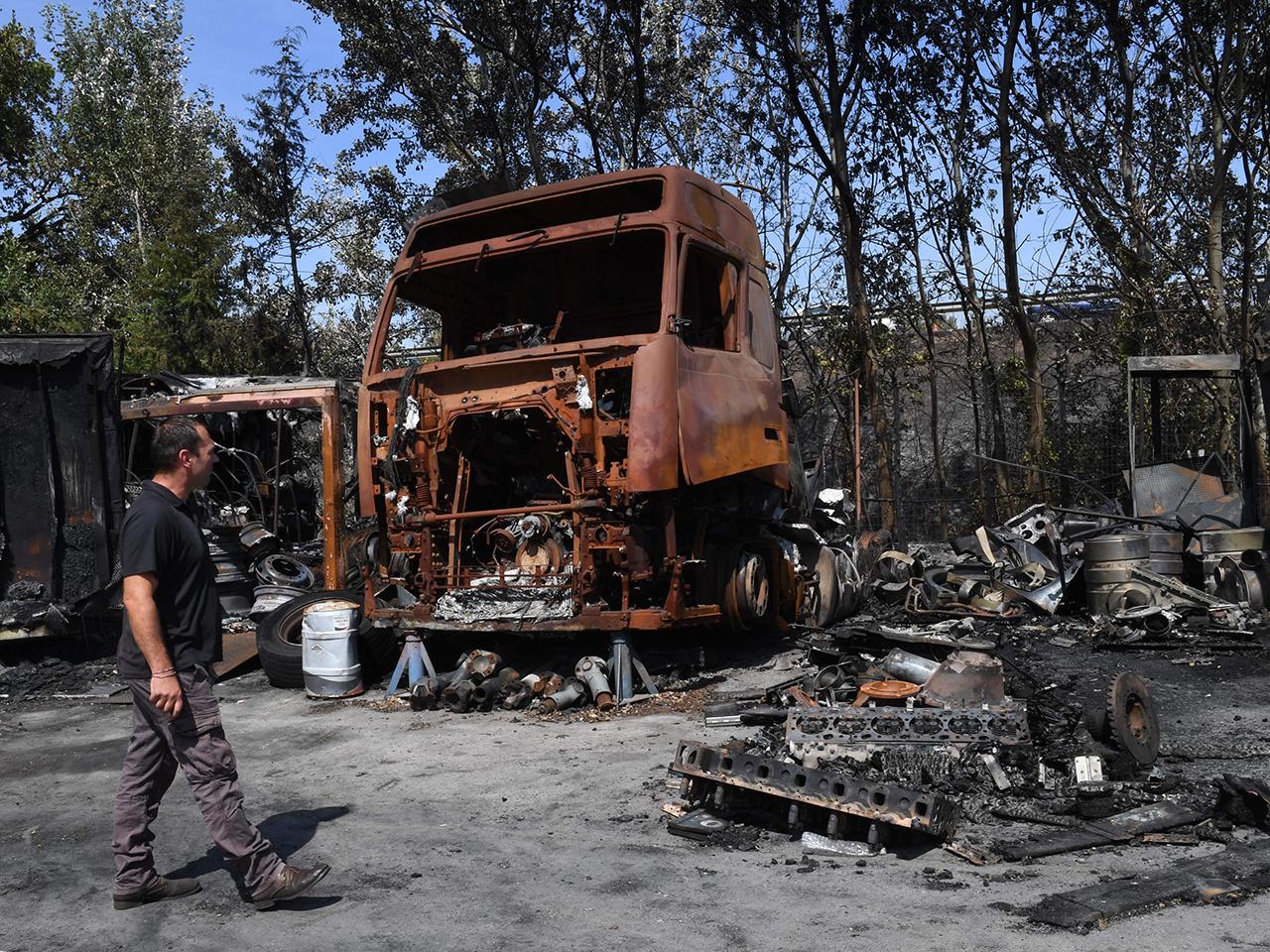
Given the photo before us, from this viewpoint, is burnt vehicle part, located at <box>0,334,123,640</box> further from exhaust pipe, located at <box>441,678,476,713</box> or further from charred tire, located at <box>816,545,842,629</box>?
charred tire, located at <box>816,545,842,629</box>

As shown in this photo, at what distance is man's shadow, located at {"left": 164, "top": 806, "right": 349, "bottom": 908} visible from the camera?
147 inches

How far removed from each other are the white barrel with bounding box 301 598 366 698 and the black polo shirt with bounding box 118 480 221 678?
367cm

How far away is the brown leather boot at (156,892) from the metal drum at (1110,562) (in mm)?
7714

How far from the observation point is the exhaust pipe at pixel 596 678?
6730 millimetres

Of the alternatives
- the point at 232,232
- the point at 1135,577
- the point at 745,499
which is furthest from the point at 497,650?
the point at 232,232

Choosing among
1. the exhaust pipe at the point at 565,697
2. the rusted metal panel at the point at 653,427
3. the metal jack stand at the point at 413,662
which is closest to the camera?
the rusted metal panel at the point at 653,427

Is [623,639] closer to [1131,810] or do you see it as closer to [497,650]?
[497,650]

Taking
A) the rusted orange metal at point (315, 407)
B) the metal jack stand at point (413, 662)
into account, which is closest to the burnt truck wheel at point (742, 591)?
the metal jack stand at point (413, 662)

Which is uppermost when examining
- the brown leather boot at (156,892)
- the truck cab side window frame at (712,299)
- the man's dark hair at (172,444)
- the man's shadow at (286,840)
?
the truck cab side window frame at (712,299)

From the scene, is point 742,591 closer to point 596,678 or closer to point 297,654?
point 596,678

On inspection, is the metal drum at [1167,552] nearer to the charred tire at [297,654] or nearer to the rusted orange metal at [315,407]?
the charred tire at [297,654]

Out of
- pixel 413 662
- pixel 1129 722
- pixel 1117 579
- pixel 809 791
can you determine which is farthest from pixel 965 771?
pixel 1117 579

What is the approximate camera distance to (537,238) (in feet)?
24.8

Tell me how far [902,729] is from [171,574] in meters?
3.22
